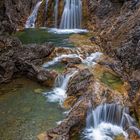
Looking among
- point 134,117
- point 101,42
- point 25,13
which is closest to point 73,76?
point 134,117

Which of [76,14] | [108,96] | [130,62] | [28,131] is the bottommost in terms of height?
[28,131]

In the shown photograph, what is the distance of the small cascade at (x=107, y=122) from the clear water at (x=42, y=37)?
33.4ft

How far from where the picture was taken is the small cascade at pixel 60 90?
58.9 ft

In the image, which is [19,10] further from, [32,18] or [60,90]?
[60,90]

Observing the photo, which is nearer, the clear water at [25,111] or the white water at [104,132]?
the white water at [104,132]

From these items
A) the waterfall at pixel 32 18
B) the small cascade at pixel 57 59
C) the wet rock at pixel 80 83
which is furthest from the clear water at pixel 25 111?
the waterfall at pixel 32 18

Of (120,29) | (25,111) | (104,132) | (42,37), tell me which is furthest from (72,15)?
(104,132)

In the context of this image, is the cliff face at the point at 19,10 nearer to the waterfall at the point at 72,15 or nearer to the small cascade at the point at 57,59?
the waterfall at the point at 72,15

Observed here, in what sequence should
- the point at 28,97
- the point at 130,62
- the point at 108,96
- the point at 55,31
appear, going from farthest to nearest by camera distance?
1. the point at 55,31
2. the point at 130,62
3. the point at 28,97
4. the point at 108,96

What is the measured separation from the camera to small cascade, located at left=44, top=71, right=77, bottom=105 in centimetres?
1795

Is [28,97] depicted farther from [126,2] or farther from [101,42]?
[126,2]

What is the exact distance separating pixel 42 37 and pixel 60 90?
416 inches

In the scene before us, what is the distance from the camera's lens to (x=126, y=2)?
2781 cm

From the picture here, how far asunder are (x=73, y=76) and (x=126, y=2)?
11.8 metres
